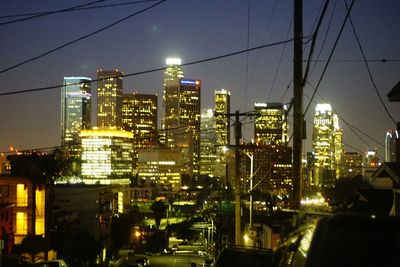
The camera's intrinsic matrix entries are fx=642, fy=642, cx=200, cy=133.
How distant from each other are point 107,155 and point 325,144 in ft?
304

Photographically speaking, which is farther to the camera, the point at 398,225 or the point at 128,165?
the point at 128,165

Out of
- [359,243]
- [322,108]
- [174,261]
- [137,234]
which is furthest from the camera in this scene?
[137,234]

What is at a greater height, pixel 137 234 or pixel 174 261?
pixel 174 261

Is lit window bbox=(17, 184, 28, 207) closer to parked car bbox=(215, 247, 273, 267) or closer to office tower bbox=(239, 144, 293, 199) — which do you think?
office tower bbox=(239, 144, 293, 199)

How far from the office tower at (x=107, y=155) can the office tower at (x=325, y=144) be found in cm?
5173

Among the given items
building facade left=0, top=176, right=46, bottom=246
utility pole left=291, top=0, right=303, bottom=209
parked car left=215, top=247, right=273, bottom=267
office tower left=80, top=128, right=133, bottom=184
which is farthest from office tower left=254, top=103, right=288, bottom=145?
office tower left=80, top=128, right=133, bottom=184

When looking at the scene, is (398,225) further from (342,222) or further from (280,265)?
(280,265)

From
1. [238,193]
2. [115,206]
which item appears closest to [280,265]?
[238,193]

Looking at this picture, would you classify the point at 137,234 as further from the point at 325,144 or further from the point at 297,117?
the point at 297,117

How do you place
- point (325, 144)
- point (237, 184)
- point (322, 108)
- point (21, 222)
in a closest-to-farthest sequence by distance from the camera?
point (237, 184), point (21, 222), point (322, 108), point (325, 144)

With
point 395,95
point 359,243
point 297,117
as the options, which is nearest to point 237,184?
point 395,95

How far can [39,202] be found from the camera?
44.8 metres

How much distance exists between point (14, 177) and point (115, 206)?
42.7 m

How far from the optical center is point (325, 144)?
82.7 m
